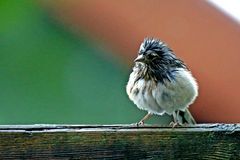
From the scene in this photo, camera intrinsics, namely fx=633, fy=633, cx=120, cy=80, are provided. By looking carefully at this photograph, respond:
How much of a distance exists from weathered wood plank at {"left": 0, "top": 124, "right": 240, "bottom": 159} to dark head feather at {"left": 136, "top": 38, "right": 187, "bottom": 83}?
115cm

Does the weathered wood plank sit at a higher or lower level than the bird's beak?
lower

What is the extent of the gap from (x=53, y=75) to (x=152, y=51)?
2.07ft

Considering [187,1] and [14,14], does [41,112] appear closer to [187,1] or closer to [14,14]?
[14,14]

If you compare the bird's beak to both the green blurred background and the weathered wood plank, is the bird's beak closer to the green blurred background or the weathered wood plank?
the green blurred background

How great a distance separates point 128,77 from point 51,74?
417 millimetres

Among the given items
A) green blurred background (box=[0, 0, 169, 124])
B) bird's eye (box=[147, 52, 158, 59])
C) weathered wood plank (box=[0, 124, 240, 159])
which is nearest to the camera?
weathered wood plank (box=[0, 124, 240, 159])

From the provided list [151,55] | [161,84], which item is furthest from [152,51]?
[161,84]

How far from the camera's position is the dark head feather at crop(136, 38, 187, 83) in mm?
3020

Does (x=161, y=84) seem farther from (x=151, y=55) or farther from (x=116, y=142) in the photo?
(x=116, y=142)

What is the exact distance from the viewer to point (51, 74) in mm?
3420

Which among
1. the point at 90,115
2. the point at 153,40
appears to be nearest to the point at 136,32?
the point at 153,40

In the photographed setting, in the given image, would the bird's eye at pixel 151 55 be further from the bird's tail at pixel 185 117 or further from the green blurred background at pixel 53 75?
the bird's tail at pixel 185 117

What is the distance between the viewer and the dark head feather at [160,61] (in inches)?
119

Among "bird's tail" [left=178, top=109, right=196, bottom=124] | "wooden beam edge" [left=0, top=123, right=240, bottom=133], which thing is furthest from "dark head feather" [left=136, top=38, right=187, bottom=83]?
"wooden beam edge" [left=0, top=123, right=240, bottom=133]
